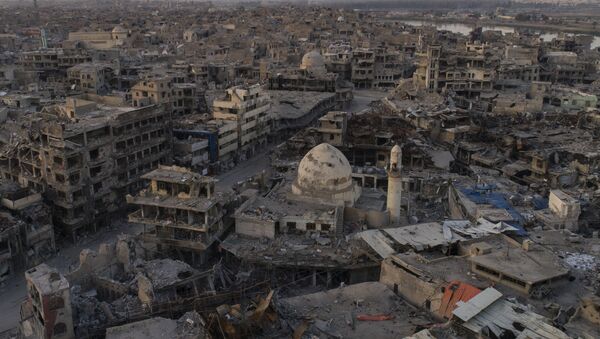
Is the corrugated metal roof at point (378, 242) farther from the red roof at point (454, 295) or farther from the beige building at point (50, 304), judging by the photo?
the beige building at point (50, 304)

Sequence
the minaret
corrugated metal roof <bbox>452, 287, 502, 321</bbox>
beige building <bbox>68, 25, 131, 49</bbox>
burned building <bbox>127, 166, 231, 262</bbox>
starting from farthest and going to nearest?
beige building <bbox>68, 25, 131, 49</bbox> → the minaret → burned building <bbox>127, 166, 231, 262</bbox> → corrugated metal roof <bbox>452, 287, 502, 321</bbox>

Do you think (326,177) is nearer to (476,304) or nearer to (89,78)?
(476,304)

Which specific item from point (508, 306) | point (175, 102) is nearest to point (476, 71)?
point (175, 102)

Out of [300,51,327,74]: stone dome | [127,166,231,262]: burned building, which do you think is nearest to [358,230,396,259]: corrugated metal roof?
[127,166,231,262]: burned building

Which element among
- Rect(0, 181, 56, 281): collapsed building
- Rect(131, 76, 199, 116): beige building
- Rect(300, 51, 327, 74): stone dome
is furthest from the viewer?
Rect(300, 51, 327, 74): stone dome

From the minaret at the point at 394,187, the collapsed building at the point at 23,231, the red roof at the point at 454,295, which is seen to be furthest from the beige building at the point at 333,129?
the red roof at the point at 454,295

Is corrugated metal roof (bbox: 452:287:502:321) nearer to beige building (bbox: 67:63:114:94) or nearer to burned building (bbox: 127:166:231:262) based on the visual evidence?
burned building (bbox: 127:166:231:262)
